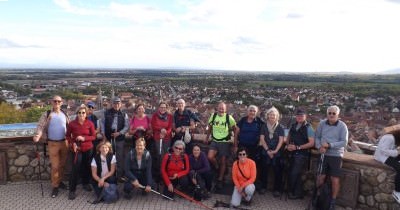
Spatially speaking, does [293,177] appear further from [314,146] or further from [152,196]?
[152,196]

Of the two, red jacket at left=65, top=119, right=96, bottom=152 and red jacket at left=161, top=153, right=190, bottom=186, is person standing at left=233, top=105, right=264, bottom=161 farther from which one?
red jacket at left=65, top=119, right=96, bottom=152

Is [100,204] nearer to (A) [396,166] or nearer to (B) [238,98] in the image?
(A) [396,166]

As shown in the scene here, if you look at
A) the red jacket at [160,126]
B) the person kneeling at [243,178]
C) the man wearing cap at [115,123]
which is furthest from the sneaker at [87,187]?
the person kneeling at [243,178]

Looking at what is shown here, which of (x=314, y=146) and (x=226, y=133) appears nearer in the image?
(x=314, y=146)

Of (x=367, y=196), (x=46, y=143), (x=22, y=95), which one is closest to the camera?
(x=367, y=196)

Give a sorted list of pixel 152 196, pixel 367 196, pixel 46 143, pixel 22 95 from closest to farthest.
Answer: pixel 367 196 → pixel 152 196 → pixel 46 143 → pixel 22 95

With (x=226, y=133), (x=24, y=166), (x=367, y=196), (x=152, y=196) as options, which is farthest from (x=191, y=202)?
(x=24, y=166)

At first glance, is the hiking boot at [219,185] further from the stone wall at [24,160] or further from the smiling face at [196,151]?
the stone wall at [24,160]
